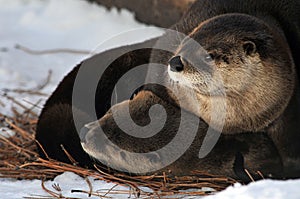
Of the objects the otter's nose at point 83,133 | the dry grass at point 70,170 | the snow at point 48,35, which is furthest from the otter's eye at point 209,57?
the snow at point 48,35

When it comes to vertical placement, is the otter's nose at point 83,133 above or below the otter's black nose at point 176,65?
below

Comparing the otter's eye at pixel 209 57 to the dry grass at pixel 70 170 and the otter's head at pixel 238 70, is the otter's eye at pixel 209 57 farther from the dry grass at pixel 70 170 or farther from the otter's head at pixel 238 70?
the dry grass at pixel 70 170

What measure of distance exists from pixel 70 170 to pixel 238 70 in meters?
1.14

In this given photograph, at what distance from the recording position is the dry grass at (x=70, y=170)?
3375 mm

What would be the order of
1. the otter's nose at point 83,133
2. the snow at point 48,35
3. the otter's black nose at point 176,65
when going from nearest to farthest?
the otter's black nose at point 176,65
the otter's nose at point 83,133
the snow at point 48,35

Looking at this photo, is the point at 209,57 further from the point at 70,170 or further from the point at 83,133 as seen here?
the point at 70,170

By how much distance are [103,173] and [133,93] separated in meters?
0.54

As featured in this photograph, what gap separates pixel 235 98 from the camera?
3.46m

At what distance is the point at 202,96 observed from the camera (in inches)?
138

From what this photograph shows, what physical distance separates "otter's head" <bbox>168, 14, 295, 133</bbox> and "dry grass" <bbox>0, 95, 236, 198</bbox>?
0.35 m

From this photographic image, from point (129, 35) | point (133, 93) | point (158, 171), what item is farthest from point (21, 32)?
point (158, 171)

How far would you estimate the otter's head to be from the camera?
11.0ft

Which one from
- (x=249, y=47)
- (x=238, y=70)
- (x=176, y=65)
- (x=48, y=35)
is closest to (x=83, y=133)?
(x=176, y=65)

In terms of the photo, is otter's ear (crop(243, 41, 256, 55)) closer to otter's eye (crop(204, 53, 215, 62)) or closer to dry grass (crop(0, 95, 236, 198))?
otter's eye (crop(204, 53, 215, 62))
